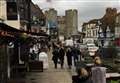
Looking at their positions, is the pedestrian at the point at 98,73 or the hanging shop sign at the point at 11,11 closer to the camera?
the pedestrian at the point at 98,73

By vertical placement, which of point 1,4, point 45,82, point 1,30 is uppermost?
point 1,4

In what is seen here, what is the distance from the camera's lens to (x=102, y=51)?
42.2 m

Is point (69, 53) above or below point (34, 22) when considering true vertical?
below

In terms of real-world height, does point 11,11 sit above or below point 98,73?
above

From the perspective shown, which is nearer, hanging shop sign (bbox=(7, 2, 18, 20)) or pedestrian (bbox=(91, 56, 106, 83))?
pedestrian (bbox=(91, 56, 106, 83))

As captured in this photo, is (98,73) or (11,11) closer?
(98,73)

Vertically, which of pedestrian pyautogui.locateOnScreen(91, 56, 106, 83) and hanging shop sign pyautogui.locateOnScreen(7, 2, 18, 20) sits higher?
hanging shop sign pyautogui.locateOnScreen(7, 2, 18, 20)

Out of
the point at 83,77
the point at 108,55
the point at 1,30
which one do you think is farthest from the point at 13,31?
the point at 108,55

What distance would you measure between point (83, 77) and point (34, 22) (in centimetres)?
4694

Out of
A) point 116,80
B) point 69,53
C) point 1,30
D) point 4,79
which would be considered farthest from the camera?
point 69,53

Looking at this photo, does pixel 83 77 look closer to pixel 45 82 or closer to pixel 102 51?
pixel 45 82

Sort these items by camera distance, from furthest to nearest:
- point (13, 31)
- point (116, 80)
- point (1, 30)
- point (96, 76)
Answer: point (13, 31) < point (116, 80) < point (1, 30) < point (96, 76)

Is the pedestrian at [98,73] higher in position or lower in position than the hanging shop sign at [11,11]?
lower

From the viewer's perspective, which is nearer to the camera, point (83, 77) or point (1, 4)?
point (83, 77)
